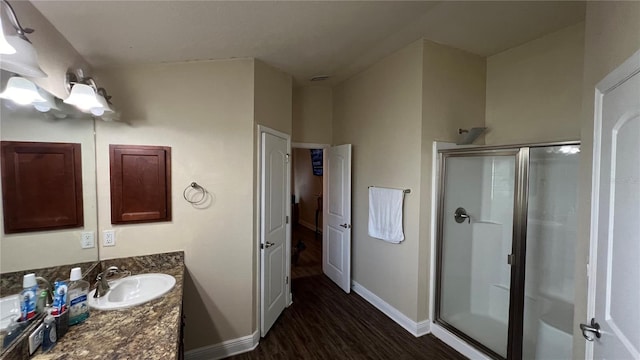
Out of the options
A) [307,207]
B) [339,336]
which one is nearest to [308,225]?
[307,207]

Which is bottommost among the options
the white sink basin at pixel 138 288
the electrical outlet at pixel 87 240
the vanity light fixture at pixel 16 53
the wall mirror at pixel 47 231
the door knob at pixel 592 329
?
the white sink basin at pixel 138 288

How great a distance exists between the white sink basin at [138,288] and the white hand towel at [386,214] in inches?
81.1

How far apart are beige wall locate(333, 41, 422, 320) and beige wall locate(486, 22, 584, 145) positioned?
997mm

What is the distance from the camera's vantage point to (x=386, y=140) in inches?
118

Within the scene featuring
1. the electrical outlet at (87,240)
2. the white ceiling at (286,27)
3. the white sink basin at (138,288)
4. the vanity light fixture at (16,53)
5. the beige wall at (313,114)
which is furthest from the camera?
the beige wall at (313,114)

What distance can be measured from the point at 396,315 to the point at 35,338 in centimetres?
279

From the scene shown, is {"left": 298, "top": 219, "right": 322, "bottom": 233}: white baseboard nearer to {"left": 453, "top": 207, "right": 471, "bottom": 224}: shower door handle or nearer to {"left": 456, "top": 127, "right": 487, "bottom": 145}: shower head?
{"left": 453, "top": 207, "right": 471, "bottom": 224}: shower door handle

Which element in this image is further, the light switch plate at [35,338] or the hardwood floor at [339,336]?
the hardwood floor at [339,336]

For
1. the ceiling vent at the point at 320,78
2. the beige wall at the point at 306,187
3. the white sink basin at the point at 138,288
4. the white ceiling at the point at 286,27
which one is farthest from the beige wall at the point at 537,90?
the beige wall at the point at 306,187

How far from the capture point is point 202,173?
2.25 metres

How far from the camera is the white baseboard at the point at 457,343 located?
2295 millimetres

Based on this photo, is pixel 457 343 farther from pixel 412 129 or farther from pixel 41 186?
pixel 41 186

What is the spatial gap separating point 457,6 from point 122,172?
277 cm

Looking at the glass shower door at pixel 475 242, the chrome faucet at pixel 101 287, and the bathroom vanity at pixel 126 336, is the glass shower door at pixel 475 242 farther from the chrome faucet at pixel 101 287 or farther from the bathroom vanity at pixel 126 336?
the chrome faucet at pixel 101 287
